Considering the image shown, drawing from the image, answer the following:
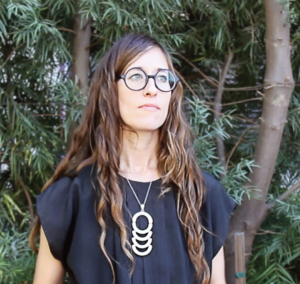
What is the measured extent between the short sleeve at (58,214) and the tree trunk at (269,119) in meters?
0.82

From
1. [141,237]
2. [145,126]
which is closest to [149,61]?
[145,126]

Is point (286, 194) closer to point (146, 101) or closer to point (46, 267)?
point (146, 101)

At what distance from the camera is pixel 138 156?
47.6 inches

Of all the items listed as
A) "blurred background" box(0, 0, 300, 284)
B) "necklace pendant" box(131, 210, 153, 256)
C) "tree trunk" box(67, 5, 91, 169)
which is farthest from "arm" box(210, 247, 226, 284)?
"tree trunk" box(67, 5, 91, 169)

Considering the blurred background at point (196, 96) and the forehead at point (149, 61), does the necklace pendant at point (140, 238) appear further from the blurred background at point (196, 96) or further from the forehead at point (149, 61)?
the blurred background at point (196, 96)

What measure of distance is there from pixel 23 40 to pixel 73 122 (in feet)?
1.22

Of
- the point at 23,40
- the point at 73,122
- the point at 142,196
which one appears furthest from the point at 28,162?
the point at 142,196

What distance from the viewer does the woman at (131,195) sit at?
1119mm

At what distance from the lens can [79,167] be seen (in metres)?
1.20

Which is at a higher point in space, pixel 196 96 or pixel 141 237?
pixel 196 96

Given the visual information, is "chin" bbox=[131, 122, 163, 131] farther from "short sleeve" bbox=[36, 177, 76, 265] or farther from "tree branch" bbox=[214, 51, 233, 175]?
"tree branch" bbox=[214, 51, 233, 175]

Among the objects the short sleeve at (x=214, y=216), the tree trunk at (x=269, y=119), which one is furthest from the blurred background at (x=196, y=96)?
the short sleeve at (x=214, y=216)

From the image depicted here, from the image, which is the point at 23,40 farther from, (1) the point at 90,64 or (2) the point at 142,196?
(2) the point at 142,196

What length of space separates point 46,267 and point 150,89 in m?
0.56
